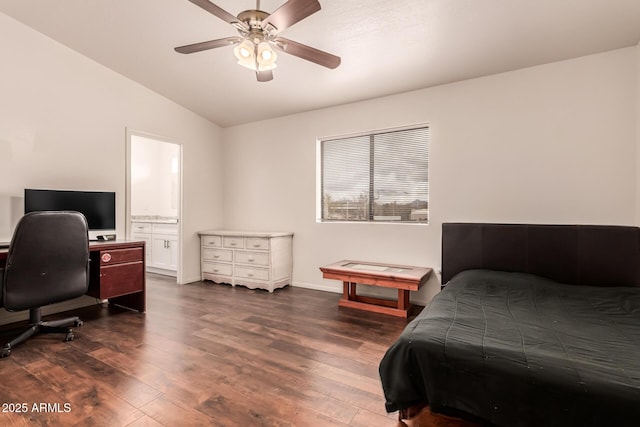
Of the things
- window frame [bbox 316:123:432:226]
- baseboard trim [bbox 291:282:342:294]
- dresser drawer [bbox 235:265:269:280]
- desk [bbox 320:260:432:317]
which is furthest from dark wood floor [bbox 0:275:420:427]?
window frame [bbox 316:123:432:226]

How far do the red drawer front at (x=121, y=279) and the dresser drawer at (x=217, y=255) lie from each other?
1345 millimetres

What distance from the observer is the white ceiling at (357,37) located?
2373mm

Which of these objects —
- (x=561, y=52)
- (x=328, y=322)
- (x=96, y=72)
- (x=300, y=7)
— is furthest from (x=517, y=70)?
(x=96, y=72)

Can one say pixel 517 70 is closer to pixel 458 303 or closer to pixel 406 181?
pixel 406 181

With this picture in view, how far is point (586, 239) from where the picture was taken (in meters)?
2.70

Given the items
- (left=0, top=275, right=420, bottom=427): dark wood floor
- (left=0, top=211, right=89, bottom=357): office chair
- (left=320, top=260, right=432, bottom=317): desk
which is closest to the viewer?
(left=0, top=275, right=420, bottom=427): dark wood floor

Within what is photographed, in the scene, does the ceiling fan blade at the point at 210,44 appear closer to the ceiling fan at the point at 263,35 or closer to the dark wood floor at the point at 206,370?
the ceiling fan at the point at 263,35

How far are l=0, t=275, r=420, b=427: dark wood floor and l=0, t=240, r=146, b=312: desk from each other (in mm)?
233

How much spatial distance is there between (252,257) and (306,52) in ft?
9.33

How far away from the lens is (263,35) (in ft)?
6.95

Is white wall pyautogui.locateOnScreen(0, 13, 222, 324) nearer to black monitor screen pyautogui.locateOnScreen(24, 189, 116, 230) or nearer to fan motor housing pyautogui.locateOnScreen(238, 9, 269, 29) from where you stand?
black monitor screen pyautogui.locateOnScreen(24, 189, 116, 230)

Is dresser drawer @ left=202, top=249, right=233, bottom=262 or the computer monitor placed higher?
the computer monitor

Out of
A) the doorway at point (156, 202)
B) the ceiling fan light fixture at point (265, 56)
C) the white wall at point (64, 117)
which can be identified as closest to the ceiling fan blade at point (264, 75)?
the ceiling fan light fixture at point (265, 56)

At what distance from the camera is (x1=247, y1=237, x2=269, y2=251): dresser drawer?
13.9 ft
